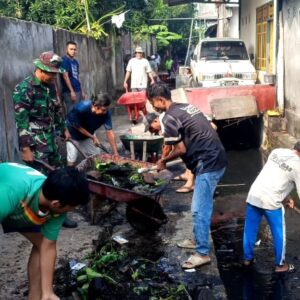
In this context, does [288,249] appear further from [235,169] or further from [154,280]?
[235,169]

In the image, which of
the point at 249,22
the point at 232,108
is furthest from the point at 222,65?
the point at 249,22

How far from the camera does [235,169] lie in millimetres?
10406

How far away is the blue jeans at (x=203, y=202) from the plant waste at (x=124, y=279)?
0.53m

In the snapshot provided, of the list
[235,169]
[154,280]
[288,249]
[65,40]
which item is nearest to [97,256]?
[154,280]

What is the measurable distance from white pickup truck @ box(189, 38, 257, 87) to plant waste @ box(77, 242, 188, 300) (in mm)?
9822

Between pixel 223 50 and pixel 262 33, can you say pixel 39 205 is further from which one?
pixel 262 33

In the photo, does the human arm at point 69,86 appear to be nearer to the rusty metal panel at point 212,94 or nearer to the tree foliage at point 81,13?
the rusty metal panel at point 212,94

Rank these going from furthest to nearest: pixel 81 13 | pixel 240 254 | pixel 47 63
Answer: pixel 81 13
pixel 240 254
pixel 47 63

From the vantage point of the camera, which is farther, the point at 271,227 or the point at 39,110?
the point at 39,110

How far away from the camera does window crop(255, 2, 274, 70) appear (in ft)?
52.2

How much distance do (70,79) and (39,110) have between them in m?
4.76

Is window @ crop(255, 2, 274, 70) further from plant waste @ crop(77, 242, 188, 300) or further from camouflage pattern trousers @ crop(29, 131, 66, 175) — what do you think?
plant waste @ crop(77, 242, 188, 300)

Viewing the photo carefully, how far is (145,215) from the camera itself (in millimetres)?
5789

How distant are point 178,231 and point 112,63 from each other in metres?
15.4
